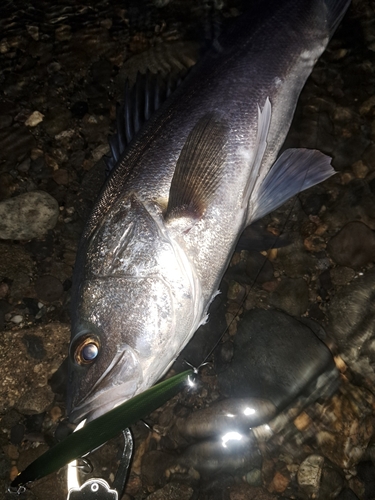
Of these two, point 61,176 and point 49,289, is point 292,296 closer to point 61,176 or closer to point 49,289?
point 49,289

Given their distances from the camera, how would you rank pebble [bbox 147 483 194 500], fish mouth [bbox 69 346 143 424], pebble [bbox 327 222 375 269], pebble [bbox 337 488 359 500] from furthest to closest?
pebble [bbox 327 222 375 269], pebble [bbox 147 483 194 500], pebble [bbox 337 488 359 500], fish mouth [bbox 69 346 143 424]

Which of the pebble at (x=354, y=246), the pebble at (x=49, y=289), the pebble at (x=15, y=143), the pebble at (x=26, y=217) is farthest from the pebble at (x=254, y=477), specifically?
the pebble at (x=15, y=143)

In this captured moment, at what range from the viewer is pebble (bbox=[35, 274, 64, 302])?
3049 mm

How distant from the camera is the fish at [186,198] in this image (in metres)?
2.00

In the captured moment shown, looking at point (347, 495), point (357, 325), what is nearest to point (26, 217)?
point (357, 325)

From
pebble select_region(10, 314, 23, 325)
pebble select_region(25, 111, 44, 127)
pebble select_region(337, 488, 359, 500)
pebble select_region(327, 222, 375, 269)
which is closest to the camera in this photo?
pebble select_region(337, 488, 359, 500)

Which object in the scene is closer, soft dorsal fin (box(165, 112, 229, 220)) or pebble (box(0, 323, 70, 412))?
soft dorsal fin (box(165, 112, 229, 220))

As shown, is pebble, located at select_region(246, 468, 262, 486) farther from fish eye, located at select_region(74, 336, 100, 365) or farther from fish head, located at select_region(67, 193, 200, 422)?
fish eye, located at select_region(74, 336, 100, 365)

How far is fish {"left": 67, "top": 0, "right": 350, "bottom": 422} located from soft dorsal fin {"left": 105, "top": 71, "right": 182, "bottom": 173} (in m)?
0.11

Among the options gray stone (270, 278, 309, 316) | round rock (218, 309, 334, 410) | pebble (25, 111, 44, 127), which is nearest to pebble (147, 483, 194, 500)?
round rock (218, 309, 334, 410)

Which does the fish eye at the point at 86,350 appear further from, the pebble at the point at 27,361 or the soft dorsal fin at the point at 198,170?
the pebble at the point at 27,361

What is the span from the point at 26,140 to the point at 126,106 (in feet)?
4.00

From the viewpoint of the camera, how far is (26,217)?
3.14m

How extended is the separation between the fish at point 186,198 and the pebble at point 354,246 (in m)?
0.52
